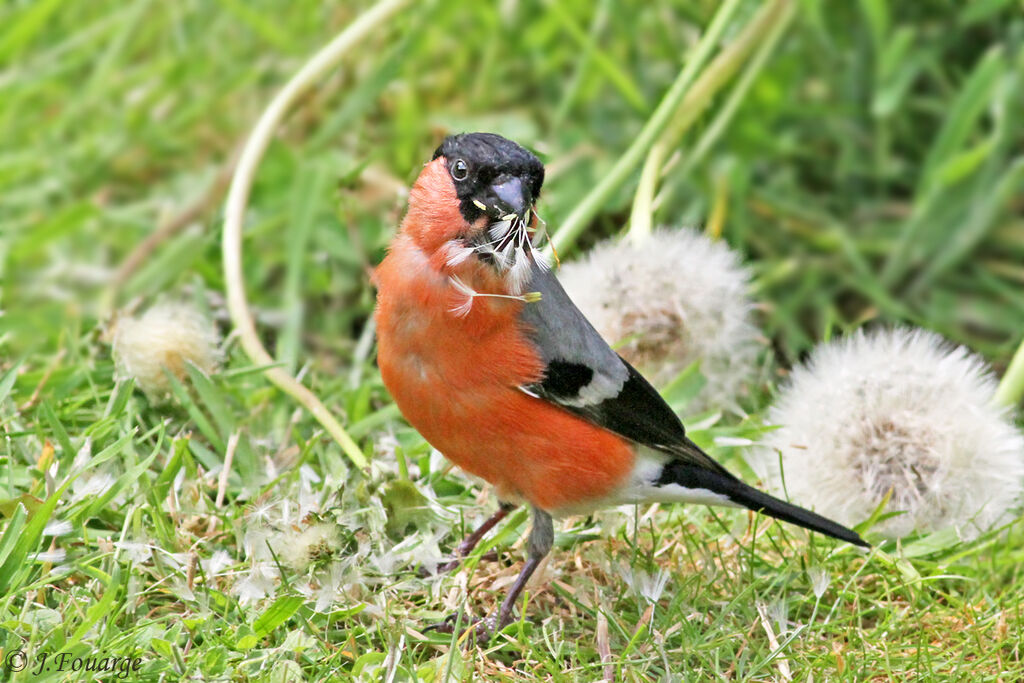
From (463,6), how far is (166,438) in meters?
2.75

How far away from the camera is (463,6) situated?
5223mm

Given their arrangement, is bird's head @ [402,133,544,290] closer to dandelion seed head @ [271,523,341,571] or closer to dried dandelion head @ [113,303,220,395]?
dandelion seed head @ [271,523,341,571]

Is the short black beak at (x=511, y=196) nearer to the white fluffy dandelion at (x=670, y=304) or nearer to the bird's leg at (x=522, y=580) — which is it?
the bird's leg at (x=522, y=580)

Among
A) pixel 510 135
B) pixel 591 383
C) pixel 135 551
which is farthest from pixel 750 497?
pixel 510 135

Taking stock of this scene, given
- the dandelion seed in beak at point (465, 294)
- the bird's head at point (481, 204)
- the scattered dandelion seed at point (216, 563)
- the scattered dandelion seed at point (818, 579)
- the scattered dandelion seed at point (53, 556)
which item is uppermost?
the bird's head at point (481, 204)

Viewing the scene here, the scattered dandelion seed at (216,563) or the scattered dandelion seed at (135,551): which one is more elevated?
the scattered dandelion seed at (135,551)

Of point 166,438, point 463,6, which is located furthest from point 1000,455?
point 463,6

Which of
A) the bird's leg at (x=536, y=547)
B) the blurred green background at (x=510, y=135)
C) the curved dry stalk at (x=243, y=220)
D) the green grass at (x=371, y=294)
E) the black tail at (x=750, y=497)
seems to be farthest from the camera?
the blurred green background at (x=510, y=135)

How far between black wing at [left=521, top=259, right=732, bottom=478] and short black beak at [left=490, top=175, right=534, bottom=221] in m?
0.31

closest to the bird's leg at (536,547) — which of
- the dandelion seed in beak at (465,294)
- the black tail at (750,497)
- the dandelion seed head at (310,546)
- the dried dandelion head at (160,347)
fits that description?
the black tail at (750,497)

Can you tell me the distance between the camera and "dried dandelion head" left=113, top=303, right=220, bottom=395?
3.36 meters

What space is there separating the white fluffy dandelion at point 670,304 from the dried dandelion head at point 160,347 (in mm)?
1142

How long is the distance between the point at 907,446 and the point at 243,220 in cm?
227

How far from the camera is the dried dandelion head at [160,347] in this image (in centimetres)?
336
